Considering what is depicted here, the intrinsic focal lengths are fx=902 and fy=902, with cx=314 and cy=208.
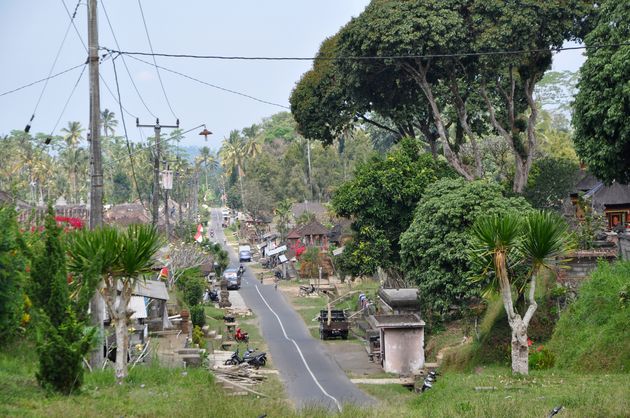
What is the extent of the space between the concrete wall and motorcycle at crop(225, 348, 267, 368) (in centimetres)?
511

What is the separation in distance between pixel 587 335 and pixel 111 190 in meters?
139

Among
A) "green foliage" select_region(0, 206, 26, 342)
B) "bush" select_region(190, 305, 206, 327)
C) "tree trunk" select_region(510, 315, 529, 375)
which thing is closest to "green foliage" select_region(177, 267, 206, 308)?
"bush" select_region(190, 305, 206, 327)

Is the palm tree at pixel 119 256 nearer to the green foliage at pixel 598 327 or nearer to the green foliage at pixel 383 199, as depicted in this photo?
the green foliage at pixel 598 327

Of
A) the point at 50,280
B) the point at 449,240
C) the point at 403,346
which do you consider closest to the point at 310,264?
the point at 403,346

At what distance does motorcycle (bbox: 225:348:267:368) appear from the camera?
3362 centimetres

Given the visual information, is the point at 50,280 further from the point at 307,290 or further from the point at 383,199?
the point at 307,290

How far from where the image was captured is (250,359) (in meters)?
35.4

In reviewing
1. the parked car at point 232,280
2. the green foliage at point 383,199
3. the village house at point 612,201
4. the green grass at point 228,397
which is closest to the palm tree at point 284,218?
the parked car at point 232,280

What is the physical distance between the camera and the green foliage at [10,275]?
22656 millimetres

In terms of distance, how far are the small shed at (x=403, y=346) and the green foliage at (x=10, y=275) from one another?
49.3 feet

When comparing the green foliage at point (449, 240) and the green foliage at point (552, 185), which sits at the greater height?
the green foliage at point (552, 185)

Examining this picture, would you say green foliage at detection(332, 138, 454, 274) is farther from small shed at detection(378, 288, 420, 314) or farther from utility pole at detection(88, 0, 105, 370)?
utility pole at detection(88, 0, 105, 370)

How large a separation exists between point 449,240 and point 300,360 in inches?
363

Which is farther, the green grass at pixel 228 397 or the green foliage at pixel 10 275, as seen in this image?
the green foliage at pixel 10 275
